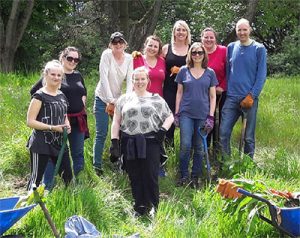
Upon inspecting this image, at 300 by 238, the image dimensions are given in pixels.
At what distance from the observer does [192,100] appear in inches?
214

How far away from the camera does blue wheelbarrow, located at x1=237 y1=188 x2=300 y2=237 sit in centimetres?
369

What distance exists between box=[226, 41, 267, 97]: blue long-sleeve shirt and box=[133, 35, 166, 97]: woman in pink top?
0.85 meters

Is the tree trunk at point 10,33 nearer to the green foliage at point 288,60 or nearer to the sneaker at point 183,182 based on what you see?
the sneaker at point 183,182

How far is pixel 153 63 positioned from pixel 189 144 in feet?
3.29

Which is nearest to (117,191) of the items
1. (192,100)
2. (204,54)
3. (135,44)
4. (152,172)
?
(152,172)

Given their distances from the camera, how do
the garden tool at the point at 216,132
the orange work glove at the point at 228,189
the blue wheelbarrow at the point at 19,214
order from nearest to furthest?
the blue wheelbarrow at the point at 19,214
the orange work glove at the point at 228,189
the garden tool at the point at 216,132

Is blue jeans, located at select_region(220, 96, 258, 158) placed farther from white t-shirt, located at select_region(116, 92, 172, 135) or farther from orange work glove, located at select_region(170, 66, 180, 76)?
white t-shirt, located at select_region(116, 92, 172, 135)

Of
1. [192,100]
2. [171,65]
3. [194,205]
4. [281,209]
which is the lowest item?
[194,205]

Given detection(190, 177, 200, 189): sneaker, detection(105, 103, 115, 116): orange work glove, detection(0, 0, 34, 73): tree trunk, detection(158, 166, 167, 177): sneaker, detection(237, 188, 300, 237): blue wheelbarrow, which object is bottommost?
detection(190, 177, 200, 189): sneaker

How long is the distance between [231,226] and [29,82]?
21.0ft

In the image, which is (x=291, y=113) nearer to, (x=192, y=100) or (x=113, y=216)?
(x=192, y=100)

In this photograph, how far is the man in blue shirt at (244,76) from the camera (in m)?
5.69

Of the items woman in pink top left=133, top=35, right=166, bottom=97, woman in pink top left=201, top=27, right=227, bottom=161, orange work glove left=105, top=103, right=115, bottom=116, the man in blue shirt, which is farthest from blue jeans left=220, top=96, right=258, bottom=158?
orange work glove left=105, top=103, right=115, bottom=116

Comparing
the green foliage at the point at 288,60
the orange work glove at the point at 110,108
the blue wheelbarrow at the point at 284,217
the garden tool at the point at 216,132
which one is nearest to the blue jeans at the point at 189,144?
the garden tool at the point at 216,132
